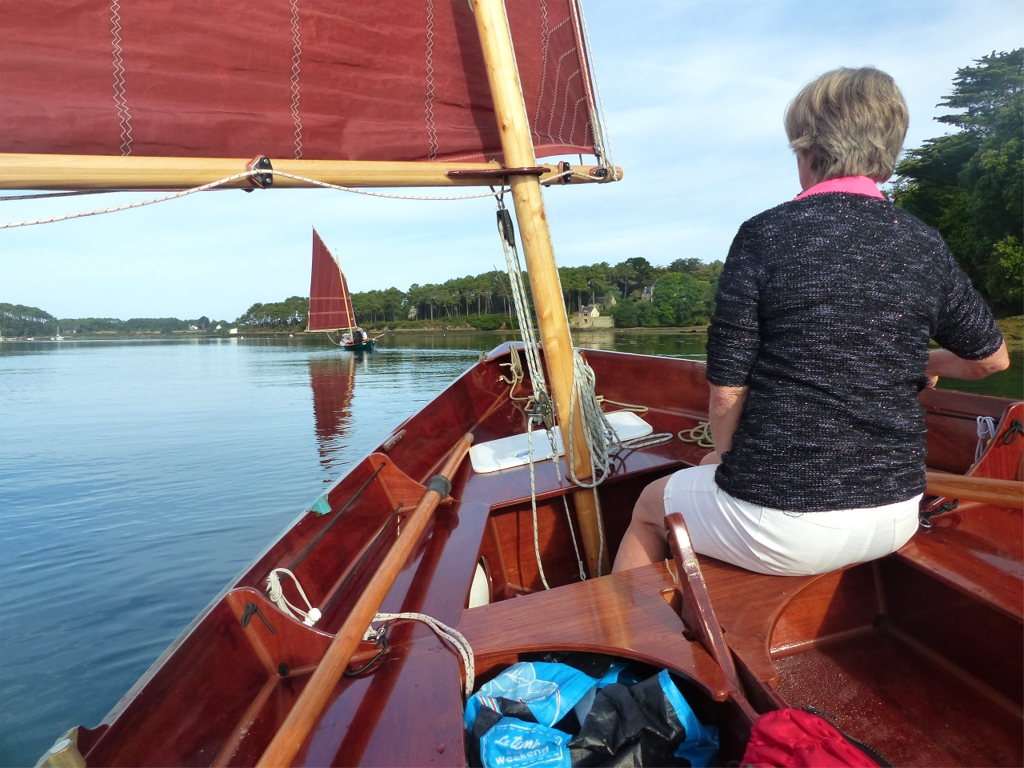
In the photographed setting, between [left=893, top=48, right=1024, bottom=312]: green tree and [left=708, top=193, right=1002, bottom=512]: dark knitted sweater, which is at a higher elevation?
[left=893, top=48, right=1024, bottom=312]: green tree

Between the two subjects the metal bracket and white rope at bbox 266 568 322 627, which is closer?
white rope at bbox 266 568 322 627

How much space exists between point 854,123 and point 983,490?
3.85ft

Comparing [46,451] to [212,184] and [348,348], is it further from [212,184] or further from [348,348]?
[348,348]

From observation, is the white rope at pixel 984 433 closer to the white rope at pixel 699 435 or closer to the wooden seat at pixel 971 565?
the wooden seat at pixel 971 565

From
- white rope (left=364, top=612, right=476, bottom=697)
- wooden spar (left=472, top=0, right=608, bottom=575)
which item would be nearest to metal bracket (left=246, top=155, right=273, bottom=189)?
wooden spar (left=472, top=0, right=608, bottom=575)

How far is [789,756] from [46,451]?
534 inches

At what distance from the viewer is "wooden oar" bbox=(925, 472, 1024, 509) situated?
1.79m

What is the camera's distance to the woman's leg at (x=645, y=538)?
6.54ft

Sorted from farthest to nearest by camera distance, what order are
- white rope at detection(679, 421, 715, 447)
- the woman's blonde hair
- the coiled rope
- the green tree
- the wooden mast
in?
the wooden mast, the green tree, white rope at detection(679, 421, 715, 447), the coiled rope, the woman's blonde hair

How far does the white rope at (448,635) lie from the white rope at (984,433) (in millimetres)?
2326

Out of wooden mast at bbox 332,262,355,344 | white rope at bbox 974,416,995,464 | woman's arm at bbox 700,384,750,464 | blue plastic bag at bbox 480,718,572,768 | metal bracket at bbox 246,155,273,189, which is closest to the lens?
blue plastic bag at bbox 480,718,572,768


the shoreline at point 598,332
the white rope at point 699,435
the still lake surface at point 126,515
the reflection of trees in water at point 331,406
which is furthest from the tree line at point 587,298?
the white rope at point 699,435

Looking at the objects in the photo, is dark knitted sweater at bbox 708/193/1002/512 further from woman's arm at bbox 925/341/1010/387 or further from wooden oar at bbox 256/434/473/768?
wooden oar at bbox 256/434/473/768

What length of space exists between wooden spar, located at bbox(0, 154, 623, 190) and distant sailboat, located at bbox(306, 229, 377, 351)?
37253 mm
